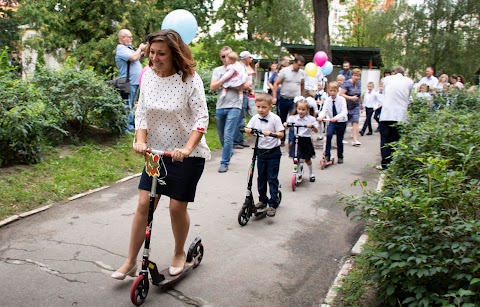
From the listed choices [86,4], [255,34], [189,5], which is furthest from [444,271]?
[255,34]

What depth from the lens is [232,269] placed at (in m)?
4.68

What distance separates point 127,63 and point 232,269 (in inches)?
257

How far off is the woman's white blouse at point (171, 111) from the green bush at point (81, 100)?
15.9 ft

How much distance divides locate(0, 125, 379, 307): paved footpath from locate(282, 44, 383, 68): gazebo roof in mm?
19918

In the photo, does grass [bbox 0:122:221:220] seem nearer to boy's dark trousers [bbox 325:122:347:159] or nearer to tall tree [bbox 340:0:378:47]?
boy's dark trousers [bbox 325:122:347:159]

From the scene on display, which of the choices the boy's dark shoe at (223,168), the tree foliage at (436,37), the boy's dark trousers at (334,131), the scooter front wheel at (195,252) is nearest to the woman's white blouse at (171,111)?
the scooter front wheel at (195,252)

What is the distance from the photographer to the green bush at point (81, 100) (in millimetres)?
8695

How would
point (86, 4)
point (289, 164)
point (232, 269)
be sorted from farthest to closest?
point (86, 4), point (289, 164), point (232, 269)

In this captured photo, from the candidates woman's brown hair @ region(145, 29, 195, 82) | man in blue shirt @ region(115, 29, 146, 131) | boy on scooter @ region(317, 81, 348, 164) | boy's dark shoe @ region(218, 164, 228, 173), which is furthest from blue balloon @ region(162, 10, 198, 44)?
woman's brown hair @ region(145, 29, 195, 82)

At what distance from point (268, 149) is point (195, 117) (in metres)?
2.51

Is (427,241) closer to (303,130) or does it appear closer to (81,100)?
(303,130)

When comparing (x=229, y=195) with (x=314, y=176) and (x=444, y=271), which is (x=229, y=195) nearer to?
(x=314, y=176)

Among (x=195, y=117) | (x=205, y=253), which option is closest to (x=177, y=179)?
(x=195, y=117)

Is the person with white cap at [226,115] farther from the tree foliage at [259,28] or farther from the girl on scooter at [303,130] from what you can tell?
the tree foliage at [259,28]
